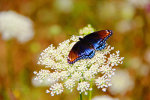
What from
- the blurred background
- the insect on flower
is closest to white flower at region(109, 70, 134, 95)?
the blurred background

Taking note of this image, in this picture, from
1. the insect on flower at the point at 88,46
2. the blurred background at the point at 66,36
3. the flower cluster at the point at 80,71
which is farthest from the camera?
the blurred background at the point at 66,36

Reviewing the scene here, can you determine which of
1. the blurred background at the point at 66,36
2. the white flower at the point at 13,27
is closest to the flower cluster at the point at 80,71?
the blurred background at the point at 66,36

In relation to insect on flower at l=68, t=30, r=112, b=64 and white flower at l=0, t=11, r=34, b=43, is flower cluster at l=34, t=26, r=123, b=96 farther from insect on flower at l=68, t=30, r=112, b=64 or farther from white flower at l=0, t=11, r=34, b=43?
white flower at l=0, t=11, r=34, b=43

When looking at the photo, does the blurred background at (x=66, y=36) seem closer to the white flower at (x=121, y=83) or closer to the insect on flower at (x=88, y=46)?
the white flower at (x=121, y=83)

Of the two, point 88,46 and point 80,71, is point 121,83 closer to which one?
point 88,46

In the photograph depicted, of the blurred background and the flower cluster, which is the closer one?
the flower cluster

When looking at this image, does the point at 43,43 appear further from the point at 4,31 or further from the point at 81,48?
the point at 81,48

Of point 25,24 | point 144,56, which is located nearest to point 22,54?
point 25,24
